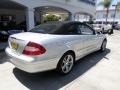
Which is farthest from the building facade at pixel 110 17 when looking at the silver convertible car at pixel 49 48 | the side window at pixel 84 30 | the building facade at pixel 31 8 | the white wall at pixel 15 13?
the silver convertible car at pixel 49 48

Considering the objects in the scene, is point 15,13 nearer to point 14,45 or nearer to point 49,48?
point 14,45

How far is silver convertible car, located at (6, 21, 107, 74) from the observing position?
3.52 m

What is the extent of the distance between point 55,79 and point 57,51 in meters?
0.85

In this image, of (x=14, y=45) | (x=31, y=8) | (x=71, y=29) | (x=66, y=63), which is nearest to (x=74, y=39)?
(x=71, y=29)

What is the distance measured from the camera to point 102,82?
13.1 feet

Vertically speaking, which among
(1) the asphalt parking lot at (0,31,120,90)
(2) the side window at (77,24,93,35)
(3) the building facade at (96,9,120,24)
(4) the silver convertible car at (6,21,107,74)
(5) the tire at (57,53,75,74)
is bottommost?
(1) the asphalt parking lot at (0,31,120,90)

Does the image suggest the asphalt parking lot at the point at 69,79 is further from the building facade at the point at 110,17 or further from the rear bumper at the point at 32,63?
the building facade at the point at 110,17

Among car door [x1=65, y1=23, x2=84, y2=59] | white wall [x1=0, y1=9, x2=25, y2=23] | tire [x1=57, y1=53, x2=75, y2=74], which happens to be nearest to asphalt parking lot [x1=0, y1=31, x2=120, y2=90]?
tire [x1=57, y1=53, x2=75, y2=74]

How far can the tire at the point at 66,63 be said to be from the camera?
4112 millimetres

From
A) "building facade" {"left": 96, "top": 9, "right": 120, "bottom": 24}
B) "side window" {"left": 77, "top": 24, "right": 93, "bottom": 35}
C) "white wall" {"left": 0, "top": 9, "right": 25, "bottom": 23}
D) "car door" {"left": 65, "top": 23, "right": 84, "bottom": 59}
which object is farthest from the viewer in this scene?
"building facade" {"left": 96, "top": 9, "right": 120, "bottom": 24}

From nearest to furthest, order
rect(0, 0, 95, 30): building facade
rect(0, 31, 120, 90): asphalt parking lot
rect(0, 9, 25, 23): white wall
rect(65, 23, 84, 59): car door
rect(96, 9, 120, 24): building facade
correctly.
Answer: rect(0, 31, 120, 90): asphalt parking lot → rect(65, 23, 84, 59): car door → rect(0, 0, 95, 30): building facade → rect(0, 9, 25, 23): white wall → rect(96, 9, 120, 24): building facade

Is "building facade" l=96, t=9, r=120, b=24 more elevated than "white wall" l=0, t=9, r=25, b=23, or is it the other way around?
"building facade" l=96, t=9, r=120, b=24

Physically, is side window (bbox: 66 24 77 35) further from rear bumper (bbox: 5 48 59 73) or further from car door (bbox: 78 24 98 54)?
rear bumper (bbox: 5 48 59 73)

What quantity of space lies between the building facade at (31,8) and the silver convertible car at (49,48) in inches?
259
